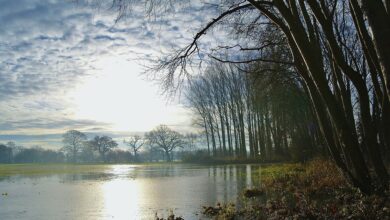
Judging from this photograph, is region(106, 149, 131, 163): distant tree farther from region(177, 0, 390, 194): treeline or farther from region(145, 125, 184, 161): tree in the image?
region(177, 0, 390, 194): treeline

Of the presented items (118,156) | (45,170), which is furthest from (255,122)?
(118,156)

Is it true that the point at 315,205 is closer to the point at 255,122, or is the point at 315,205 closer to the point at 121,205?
the point at 121,205

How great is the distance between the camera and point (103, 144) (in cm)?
12862

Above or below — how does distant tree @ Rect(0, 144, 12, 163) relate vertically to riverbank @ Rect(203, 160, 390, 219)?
above

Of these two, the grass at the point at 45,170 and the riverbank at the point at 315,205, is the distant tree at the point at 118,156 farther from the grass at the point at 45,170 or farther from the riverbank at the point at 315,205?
the riverbank at the point at 315,205

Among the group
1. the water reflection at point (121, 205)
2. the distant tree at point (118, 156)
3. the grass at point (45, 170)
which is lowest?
the water reflection at point (121, 205)

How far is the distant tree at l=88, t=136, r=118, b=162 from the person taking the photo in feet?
421

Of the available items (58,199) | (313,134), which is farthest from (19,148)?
(58,199)

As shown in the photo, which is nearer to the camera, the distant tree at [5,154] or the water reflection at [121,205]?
the water reflection at [121,205]

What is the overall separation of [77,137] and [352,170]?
124 metres

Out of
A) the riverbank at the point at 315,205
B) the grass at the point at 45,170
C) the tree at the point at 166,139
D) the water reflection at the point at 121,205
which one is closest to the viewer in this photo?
the riverbank at the point at 315,205

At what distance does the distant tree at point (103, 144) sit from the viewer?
128 m

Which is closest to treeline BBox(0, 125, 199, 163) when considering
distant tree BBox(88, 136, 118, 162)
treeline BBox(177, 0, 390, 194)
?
distant tree BBox(88, 136, 118, 162)

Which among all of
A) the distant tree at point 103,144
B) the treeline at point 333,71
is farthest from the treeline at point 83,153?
the treeline at point 333,71
